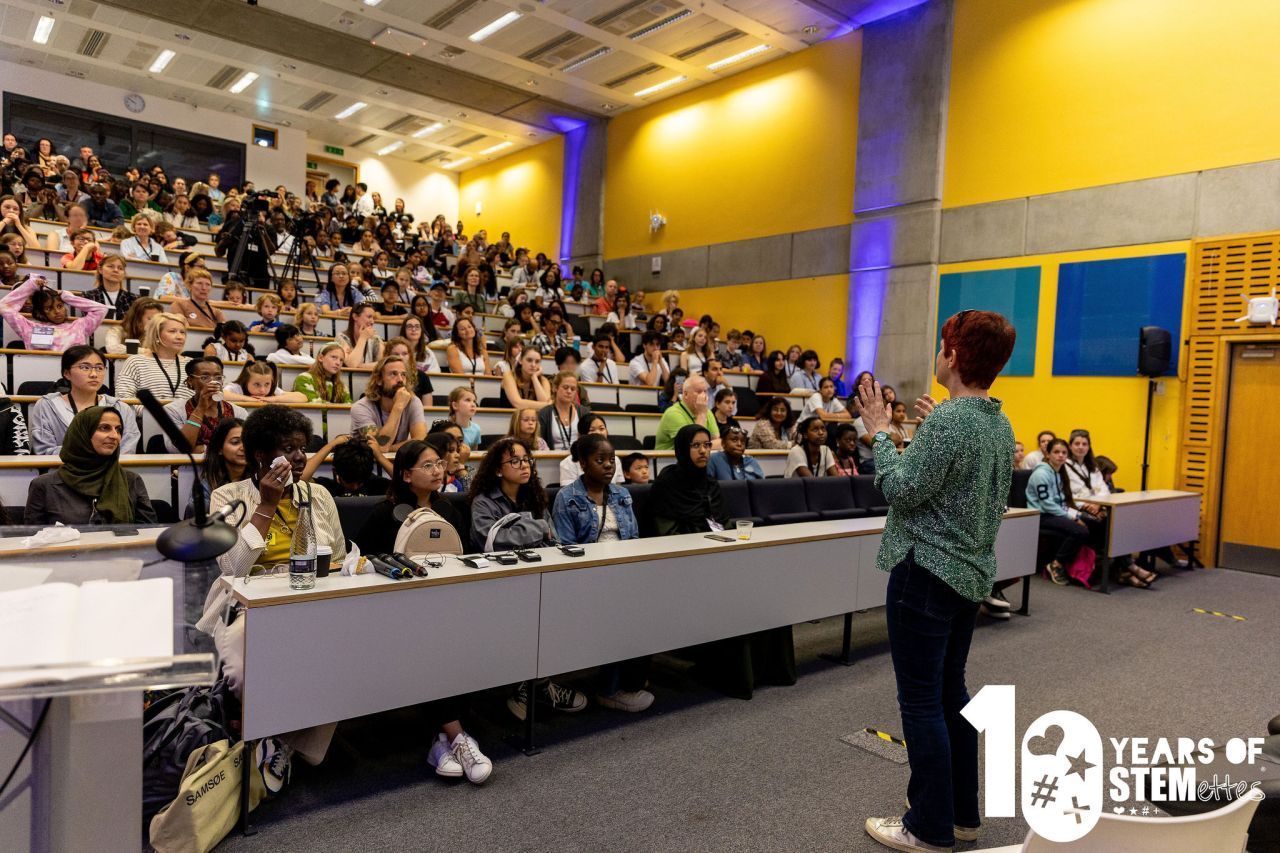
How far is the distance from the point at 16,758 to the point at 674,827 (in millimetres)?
1725

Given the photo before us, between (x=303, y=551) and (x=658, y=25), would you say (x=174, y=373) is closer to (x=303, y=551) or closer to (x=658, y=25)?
(x=303, y=551)

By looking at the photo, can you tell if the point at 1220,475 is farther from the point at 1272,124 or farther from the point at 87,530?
the point at 87,530

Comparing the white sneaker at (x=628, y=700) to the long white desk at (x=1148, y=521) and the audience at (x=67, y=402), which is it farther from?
the long white desk at (x=1148, y=521)

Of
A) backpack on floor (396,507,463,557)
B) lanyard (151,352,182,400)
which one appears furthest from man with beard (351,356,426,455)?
backpack on floor (396,507,463,557)

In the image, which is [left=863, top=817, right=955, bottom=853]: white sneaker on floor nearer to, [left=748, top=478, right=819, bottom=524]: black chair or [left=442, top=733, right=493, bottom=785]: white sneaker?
[left=442, top=733, right=493, bottom=785]: white sneaker

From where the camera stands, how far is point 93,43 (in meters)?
11.4

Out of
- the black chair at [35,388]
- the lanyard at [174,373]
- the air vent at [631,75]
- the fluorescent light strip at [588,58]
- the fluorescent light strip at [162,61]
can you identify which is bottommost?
Result: the black chair at [35,388]

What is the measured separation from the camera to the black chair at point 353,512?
329cm

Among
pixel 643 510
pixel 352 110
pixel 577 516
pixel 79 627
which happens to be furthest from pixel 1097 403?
pixel 352 110

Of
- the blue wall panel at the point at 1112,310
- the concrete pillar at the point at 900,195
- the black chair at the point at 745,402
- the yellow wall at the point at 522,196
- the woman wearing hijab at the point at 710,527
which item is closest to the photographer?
the woman wearing hijab at the point at 710,527

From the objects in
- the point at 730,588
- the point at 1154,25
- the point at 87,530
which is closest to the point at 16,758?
the point at 87,530

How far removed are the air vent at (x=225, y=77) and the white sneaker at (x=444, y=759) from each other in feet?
41.6

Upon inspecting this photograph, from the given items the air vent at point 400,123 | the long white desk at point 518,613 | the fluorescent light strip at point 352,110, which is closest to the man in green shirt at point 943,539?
the long white desk at point 518,613

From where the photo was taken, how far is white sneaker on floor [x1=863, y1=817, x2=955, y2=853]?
2.18 meters
